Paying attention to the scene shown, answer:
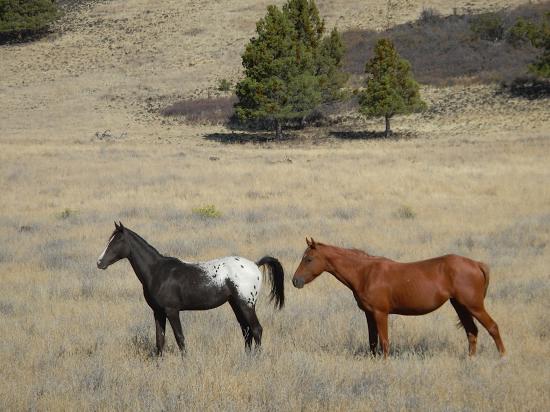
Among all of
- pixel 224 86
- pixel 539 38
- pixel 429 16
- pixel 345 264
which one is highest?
Answer: pixel 429 16

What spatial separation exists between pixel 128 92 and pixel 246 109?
908 inches

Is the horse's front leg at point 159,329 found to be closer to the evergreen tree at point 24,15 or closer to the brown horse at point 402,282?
the brown horse at point 402,282

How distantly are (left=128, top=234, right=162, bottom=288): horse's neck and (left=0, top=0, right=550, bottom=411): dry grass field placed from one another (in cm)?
91

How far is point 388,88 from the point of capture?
46.7 metres

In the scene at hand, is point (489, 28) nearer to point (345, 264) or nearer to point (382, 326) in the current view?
point (345, 264)

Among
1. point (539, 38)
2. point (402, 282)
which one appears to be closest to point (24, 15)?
point (539, 38)

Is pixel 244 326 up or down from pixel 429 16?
down

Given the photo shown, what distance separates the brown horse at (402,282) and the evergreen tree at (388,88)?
39.9 meters

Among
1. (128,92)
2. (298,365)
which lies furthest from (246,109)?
(298,365)

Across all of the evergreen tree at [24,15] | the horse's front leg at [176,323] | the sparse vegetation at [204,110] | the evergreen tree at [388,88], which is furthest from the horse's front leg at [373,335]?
the evergreen tree at [24,15]

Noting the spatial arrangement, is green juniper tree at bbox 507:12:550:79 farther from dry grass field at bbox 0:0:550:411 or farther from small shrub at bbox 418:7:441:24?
small shrub at bbox 418:7:441:24

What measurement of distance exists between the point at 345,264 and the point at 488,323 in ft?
5.52

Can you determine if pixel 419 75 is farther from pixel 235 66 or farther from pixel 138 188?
pixel 138 188

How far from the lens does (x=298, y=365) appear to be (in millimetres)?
7348
